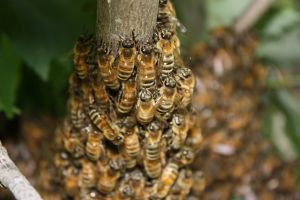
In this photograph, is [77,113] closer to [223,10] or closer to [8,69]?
[8,69]

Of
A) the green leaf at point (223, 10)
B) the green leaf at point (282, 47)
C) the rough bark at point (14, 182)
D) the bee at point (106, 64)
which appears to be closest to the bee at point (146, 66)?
the bee at point (106, 64)

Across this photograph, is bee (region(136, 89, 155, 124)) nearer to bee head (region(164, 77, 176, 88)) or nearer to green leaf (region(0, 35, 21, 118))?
bee head (region(164, 77, 176, 88))

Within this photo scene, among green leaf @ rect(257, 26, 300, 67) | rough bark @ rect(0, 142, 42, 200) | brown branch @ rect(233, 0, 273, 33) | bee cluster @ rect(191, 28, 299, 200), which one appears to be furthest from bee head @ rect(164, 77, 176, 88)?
green leaf @ rect(257, 26, 300, 67)

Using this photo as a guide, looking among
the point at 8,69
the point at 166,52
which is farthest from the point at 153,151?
the point at 8,69

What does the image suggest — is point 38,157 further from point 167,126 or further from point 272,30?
point 272,30

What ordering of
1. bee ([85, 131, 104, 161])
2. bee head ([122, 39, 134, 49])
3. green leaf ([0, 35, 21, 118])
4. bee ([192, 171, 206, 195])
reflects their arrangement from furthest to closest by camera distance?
green leaf ([0, 35, 21, 118]) < bee ([192, 171, 206, 195]) < bee ([85, 131, 104, 161]) < bee head ([122, 39, 134, 49])

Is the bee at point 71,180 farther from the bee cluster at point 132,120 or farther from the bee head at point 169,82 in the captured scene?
the bee head at point 169,82
